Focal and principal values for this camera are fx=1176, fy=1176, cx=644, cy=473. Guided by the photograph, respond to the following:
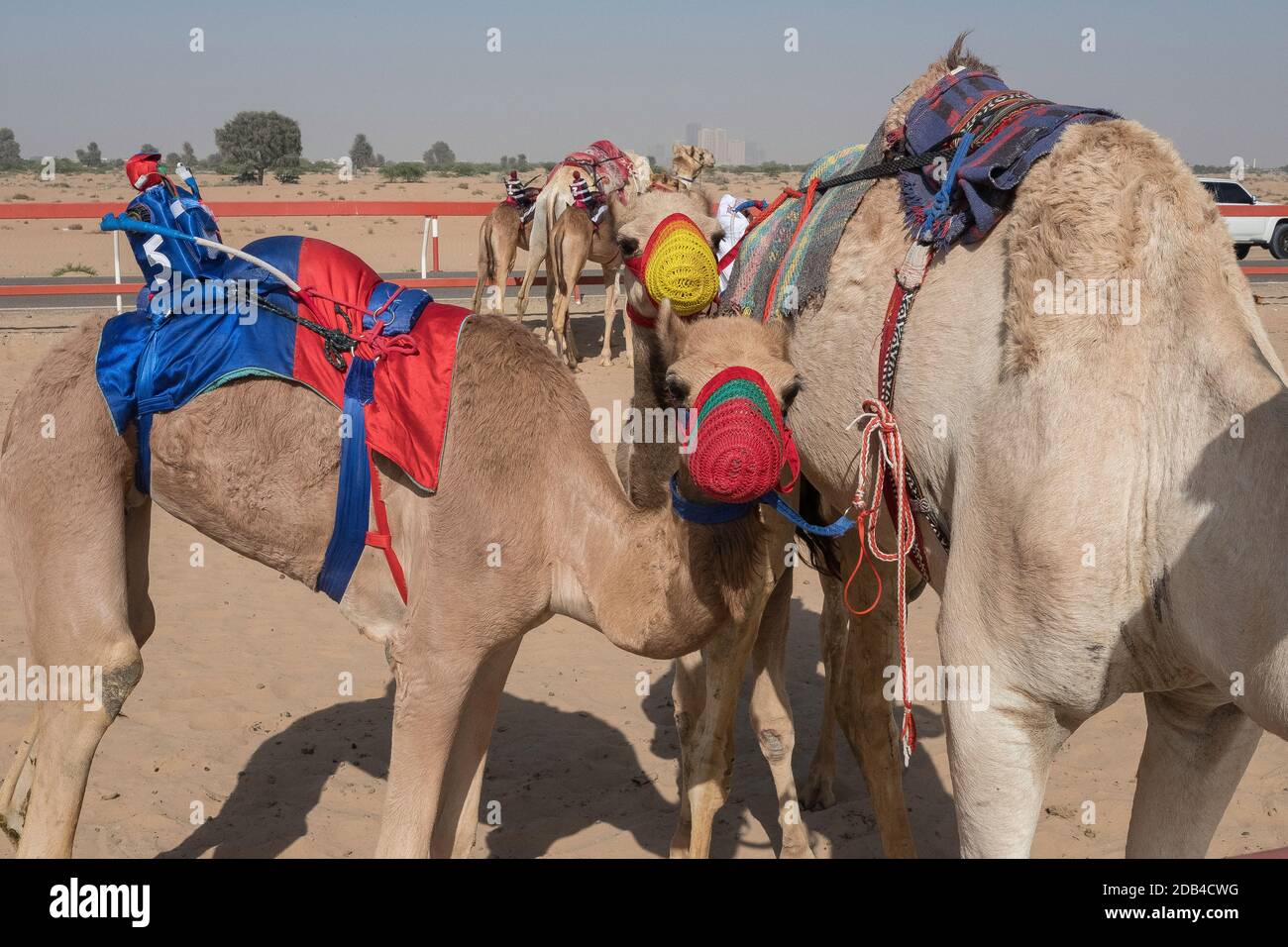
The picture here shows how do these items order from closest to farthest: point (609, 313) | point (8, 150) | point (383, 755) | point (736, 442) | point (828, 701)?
point (736, 442)
point (828, 701)
point (383, 755)
point (609, 313)
point (8, 150)

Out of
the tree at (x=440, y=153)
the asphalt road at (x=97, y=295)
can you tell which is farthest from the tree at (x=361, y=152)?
the asphalt road at (x=97, y=295)

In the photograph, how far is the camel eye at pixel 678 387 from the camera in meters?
2.99

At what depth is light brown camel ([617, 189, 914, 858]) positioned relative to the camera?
152 inches

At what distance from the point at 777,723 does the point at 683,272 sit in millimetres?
2020

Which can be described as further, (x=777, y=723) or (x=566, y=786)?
(x=566, y=786)

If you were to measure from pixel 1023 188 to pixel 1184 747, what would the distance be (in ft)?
4.68

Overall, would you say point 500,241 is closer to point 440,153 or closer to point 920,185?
point 920,185

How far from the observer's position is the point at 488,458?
11.2 feet

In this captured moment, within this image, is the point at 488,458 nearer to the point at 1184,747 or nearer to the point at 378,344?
the point at 378,344

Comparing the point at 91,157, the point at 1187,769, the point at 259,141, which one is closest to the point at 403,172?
the point at 259,141

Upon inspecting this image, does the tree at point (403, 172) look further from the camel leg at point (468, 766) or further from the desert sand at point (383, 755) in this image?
the camel leg at point (468, 766)

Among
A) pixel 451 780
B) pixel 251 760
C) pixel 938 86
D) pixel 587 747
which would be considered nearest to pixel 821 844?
pixel 587 747

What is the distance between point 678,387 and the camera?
9.90 feet

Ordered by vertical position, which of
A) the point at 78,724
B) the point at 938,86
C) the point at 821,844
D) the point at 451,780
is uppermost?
the point at 938,86
